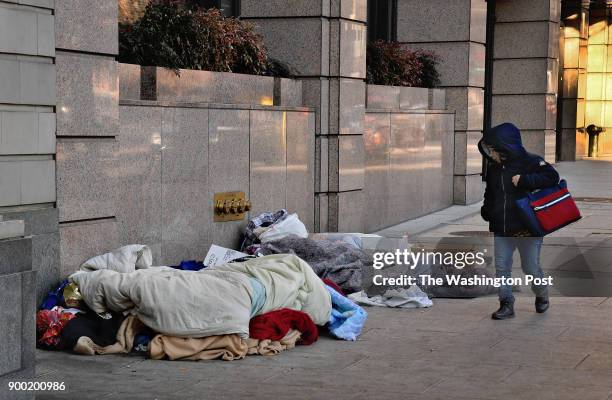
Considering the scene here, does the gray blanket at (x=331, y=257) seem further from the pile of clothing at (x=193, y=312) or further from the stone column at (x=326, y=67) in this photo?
the stone column at (x=326, y=67)

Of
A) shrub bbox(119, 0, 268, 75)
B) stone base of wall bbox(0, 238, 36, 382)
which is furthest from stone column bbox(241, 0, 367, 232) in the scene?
stone base of wall bbox(0, 238, 36, 382)

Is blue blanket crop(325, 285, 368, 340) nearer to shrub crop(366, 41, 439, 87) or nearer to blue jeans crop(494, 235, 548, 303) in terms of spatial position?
blue jeans crop(494, 235, 548, 303)

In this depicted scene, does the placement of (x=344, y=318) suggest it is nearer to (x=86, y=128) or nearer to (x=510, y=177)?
(x=510, y=177)

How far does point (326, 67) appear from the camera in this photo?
44.2 feet

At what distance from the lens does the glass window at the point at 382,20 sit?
1844 centimetres

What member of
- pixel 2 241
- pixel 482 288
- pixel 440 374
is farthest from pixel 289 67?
pixel 2 241

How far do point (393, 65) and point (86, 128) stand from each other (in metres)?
8.29

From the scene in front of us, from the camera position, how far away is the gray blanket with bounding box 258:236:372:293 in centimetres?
1058

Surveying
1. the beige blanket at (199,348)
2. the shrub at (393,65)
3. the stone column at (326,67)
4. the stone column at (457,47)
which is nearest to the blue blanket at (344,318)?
the beige blanket at (199,348)

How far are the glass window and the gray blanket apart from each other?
7.86 meters

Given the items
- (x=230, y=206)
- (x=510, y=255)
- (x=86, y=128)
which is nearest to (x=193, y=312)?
(x=86, y=128)

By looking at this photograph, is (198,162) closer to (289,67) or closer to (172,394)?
(289,67)

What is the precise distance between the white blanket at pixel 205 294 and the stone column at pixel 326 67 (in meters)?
4.67

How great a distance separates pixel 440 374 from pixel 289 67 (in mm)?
6732
